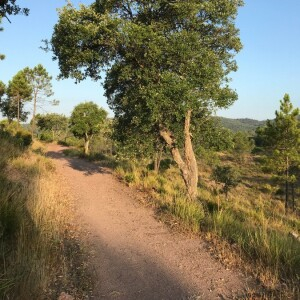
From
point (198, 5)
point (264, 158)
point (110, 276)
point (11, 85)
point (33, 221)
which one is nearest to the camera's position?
point (110, 276)

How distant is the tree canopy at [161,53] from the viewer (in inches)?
374

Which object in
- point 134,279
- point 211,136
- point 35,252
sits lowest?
point 134,279

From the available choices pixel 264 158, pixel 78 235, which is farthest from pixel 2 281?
pixel 264 158

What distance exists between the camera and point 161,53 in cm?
960

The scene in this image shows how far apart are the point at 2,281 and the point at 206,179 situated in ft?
109

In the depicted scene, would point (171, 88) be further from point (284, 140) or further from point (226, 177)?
point (284, 140)

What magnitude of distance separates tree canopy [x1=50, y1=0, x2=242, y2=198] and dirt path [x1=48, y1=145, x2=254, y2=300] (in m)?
3.23

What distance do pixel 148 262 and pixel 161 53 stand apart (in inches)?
240

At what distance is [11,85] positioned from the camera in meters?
41.2

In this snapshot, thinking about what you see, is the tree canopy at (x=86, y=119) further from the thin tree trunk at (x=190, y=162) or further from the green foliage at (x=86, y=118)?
the thin tree trunk at (x=190, y=162)

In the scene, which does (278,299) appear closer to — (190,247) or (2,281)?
(190,247)

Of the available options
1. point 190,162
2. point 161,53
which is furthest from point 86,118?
point 161,53

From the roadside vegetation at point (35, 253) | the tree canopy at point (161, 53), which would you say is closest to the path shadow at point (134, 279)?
the roadside vegetation at point (35, 253)

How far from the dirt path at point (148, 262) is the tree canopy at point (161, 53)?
3.23m
